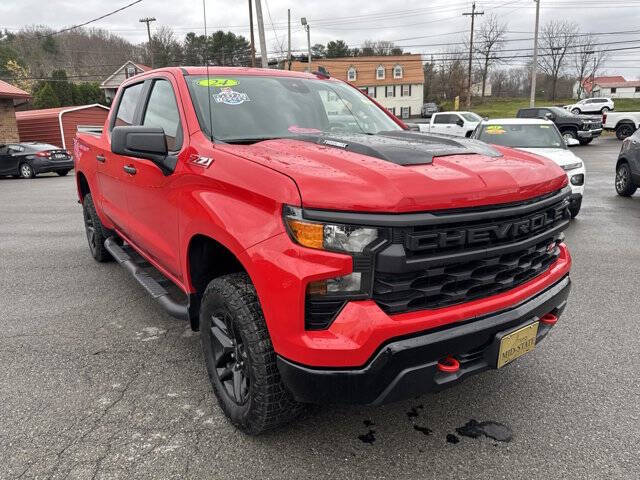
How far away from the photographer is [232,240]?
2.26m

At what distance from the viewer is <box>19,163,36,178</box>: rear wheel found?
18562 millimetres

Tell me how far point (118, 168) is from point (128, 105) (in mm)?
670

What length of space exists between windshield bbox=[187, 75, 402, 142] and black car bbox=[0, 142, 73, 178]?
59.0ft

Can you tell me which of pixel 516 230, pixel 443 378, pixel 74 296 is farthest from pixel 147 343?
pixel 516 230

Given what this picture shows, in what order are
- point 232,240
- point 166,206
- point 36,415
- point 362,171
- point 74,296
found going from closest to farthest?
point 362,171 → point 232,240 → point 36,415 → point 166,206 → point 74,296

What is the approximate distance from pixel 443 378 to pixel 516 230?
0.74 metres

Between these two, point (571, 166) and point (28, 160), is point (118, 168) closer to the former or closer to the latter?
point (571, 166)

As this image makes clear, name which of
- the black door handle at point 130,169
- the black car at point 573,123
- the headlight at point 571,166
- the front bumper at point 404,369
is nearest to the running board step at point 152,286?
the black door handle at point 130,169

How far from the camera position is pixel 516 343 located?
232cm

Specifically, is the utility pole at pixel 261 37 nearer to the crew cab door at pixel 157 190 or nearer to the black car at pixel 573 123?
the black car at pixel 573 123

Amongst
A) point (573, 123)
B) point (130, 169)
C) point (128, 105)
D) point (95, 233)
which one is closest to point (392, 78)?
point (573, 123)

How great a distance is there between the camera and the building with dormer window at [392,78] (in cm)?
6562

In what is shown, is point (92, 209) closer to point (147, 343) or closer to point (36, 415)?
point (147, 343)

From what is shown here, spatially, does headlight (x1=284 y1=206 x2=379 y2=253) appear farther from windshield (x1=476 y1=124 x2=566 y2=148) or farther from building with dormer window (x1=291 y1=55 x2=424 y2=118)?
building with dormer window (x1=291 y1=55 x2=424 y2=118)
